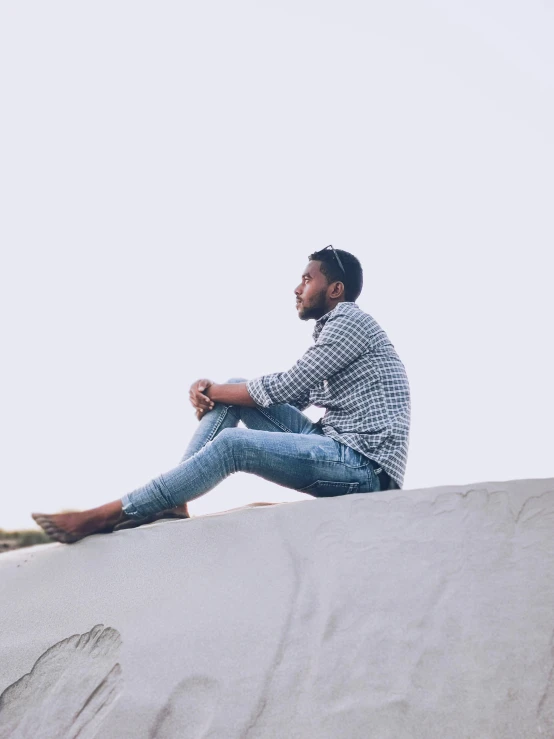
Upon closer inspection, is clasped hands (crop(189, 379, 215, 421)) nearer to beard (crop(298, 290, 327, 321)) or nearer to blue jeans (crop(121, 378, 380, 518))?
blue jeans (crop(121, 378, 380, 518))

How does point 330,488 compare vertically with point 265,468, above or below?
below

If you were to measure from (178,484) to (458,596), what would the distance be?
108 centimetres

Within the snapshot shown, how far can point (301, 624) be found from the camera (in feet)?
8.50

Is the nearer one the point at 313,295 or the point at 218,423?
the point at 218,423

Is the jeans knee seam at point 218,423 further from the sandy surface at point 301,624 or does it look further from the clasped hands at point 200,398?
the sandy surface at point 301,624

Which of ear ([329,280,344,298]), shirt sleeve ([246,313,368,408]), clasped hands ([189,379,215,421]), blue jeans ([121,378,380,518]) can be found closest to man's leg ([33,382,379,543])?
blue jeans ([121,378,380,518])

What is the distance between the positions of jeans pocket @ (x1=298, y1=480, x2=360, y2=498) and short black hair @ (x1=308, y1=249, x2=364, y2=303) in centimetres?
85

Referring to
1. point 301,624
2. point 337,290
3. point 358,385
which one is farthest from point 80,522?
point 337,290

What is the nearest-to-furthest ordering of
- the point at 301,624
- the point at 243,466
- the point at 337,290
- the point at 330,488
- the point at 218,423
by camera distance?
1. the point at 301,624
2. the point at 243,466
3. the point at 330,488
4. the point at 218,423
5. the point at 337,290

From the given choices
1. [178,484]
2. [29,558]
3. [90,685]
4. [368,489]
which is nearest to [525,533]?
[368,489]

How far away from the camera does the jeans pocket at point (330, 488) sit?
10.0ft

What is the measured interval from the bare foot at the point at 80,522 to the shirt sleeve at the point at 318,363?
2.35ft

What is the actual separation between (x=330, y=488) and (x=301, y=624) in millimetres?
631

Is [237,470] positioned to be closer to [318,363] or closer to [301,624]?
[318,363]
